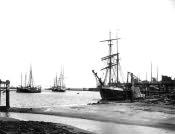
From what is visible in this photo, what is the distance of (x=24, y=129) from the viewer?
15328 mm

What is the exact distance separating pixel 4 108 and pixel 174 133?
793 inches

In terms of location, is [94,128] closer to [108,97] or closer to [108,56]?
[108,97]

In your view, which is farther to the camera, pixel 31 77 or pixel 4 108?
pixel 31 77

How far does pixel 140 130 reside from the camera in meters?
17.6

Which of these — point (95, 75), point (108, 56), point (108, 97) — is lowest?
point (108, 97)

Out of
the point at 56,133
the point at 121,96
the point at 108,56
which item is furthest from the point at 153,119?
the point at 108,56

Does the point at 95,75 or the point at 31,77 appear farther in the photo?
the point at 31,77

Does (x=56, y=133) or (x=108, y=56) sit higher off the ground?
(x=108, y=56)

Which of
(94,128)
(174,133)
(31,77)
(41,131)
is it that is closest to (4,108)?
(94,128)

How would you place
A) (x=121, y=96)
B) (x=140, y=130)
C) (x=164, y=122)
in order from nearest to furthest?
(x=140, y=130) → (x=164, y=122) → (x=121, y=96)

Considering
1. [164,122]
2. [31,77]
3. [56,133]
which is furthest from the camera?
[31,77]

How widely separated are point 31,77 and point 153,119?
450ft

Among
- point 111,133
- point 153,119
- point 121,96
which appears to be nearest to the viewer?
point 111,133

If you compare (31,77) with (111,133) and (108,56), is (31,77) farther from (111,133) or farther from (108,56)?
(111,133)
